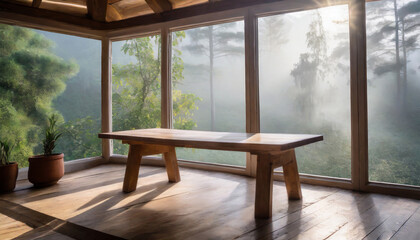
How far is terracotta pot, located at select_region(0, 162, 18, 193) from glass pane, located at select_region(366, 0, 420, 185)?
3.32m

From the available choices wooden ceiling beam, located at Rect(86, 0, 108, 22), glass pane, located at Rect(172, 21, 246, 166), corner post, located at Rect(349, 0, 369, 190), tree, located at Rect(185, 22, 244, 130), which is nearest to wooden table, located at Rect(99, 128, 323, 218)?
corner post, located at Rect(349, 0, 369, 190)

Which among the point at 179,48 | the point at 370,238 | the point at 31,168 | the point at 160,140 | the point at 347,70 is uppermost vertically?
the point at 179,48

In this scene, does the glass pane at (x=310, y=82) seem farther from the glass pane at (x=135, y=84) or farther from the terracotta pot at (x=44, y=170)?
the terracotta pot at (x=44, y=170)

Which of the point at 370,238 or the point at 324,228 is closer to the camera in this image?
the point at 370,238

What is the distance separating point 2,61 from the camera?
3.33 meters

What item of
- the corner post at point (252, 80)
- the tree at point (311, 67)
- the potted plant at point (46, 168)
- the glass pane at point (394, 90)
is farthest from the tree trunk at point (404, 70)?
the potted plant at point (46, 168)

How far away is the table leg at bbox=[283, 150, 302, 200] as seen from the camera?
2.27 metres

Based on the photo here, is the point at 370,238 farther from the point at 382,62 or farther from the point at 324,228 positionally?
the point at 382,62

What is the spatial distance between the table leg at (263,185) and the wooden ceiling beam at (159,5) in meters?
2.61

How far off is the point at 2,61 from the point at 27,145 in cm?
101

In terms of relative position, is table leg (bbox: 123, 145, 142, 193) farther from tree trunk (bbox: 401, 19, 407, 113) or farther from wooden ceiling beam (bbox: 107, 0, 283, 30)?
tree trunk (bbox: 401, 19, 407, 113)

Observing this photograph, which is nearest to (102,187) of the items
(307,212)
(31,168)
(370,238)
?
(31,168)

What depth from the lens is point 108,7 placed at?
4129 millimetres

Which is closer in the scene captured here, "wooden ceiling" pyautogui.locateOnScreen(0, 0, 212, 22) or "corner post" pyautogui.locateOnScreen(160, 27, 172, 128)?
"wooden ceiling" pyautogui.locateOnScreen(0, 0, 212, 22)
